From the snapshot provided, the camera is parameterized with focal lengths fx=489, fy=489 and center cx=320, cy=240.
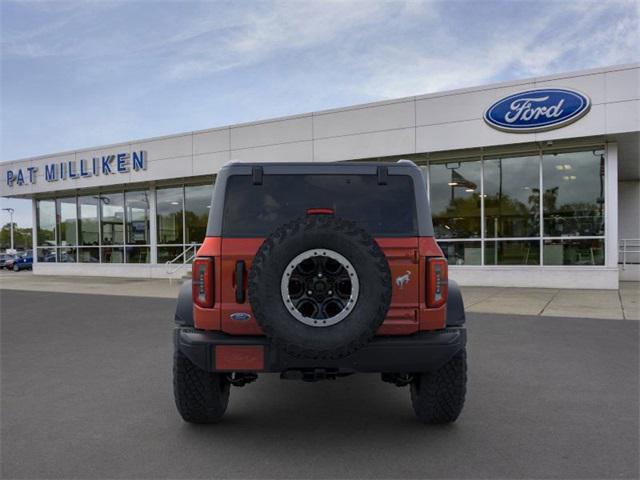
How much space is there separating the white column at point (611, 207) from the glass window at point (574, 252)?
0.24 meters

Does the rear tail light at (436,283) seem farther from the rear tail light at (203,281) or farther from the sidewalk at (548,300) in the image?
the sidewalk at (548,300)

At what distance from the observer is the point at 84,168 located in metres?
22.6

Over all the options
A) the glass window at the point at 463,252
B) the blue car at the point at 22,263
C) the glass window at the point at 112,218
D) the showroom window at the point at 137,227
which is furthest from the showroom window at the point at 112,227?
the glass window at the point at 463,252

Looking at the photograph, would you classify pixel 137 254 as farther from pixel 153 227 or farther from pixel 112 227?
pixel 112 227

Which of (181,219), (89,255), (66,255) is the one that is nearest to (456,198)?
(181,219)

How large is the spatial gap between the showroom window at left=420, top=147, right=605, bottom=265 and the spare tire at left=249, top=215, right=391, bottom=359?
12921mm

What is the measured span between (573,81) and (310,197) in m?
12.3

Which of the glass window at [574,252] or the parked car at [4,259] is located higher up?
the glass window at [574,252]

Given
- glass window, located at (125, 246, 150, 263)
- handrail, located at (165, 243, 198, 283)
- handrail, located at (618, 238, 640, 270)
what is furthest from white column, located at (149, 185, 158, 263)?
handrail, located at (618, 238, 640, 270)

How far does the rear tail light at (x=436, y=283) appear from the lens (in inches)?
133

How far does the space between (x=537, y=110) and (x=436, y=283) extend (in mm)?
12055

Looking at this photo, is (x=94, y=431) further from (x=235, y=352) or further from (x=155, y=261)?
(x=155, y=261)

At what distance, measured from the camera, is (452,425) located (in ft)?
12.6

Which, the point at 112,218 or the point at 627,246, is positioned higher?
the point at 112,218
